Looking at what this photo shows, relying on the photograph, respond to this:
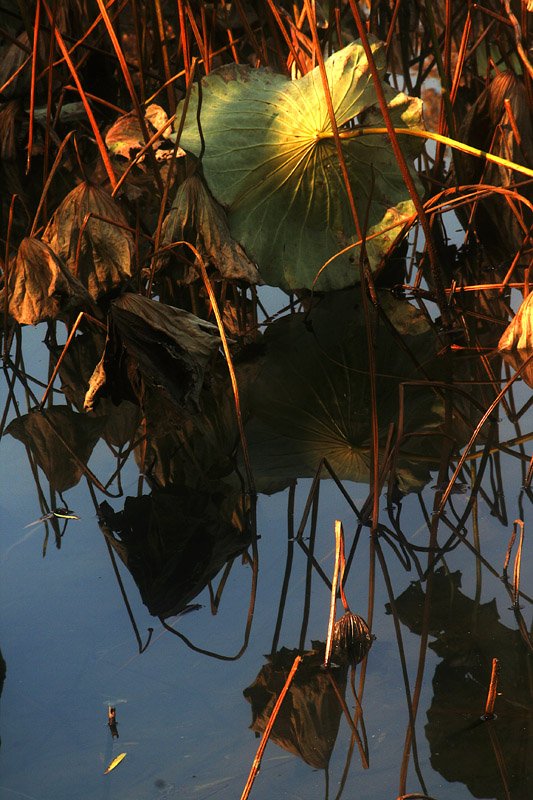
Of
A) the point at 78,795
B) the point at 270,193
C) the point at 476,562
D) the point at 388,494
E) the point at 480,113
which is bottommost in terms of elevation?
the point at 78,795

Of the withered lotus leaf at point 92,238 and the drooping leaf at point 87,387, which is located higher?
the withered lotus leaf at point 92,238

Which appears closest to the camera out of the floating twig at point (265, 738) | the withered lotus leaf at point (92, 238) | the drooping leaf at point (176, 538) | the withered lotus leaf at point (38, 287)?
the floating twig at point (265, 738)

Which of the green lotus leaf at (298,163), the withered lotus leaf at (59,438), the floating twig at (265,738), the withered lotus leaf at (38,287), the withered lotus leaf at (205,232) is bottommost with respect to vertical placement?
the floating twig at (265,738)

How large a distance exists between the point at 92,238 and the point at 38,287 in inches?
6.1

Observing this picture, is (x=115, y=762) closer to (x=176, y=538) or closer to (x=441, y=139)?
(x=176, y=538)

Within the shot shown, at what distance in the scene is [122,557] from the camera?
881 millimetres

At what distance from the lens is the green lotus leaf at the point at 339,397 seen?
1.04m

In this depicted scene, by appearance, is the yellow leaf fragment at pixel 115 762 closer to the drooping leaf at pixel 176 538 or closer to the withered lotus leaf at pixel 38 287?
the drooping leaf at pixel 176 538

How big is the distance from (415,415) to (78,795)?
0.70m

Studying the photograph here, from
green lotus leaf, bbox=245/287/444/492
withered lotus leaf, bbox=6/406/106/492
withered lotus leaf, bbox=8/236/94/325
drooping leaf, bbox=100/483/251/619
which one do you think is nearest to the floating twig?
drooping leaf, bbox=100/483/251/619

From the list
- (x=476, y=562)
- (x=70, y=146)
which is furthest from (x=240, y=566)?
(x=70, y=146)

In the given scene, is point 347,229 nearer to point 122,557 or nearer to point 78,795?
point 122,557

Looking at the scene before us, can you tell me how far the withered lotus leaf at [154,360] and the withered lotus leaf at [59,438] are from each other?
0.23 ft

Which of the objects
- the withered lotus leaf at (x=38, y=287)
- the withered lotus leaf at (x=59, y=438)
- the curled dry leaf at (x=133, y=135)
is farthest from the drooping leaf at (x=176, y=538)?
the curled dry leaf at (x=133, y=135)
